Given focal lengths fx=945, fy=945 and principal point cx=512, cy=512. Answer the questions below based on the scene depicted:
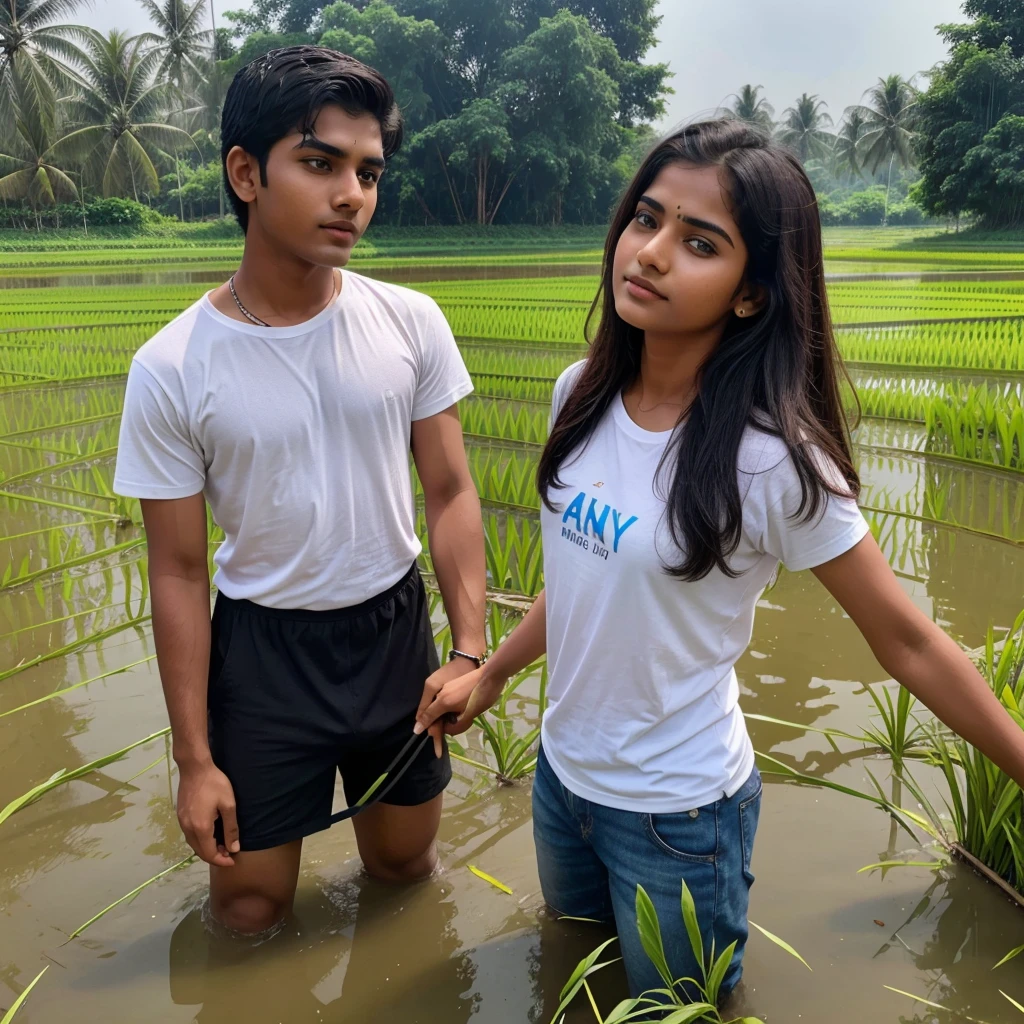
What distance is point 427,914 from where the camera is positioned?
1565mm

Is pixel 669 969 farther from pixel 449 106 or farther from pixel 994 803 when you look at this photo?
pixel 449 106


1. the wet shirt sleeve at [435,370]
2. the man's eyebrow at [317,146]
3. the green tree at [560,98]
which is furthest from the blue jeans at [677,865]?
the green tree at [560,98]

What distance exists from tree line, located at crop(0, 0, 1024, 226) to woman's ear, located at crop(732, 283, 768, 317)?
17223 mm

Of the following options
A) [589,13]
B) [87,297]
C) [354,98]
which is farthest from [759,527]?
[589,13]

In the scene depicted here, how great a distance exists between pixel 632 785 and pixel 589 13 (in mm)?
29350

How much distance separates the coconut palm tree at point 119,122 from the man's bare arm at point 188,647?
22166 millimetres

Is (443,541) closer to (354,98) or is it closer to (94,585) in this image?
(354,98)

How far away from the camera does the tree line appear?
17.0 m

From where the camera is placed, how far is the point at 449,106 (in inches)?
920

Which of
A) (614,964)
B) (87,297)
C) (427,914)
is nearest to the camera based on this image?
(614,964)

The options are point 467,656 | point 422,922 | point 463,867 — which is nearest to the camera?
point 467,656

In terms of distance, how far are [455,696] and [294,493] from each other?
0.37 metres

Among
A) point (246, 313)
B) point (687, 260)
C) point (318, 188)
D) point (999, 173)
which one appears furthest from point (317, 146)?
point (999, 173)

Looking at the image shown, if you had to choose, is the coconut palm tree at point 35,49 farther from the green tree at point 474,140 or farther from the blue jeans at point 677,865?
the blue jeans at point 677,865
